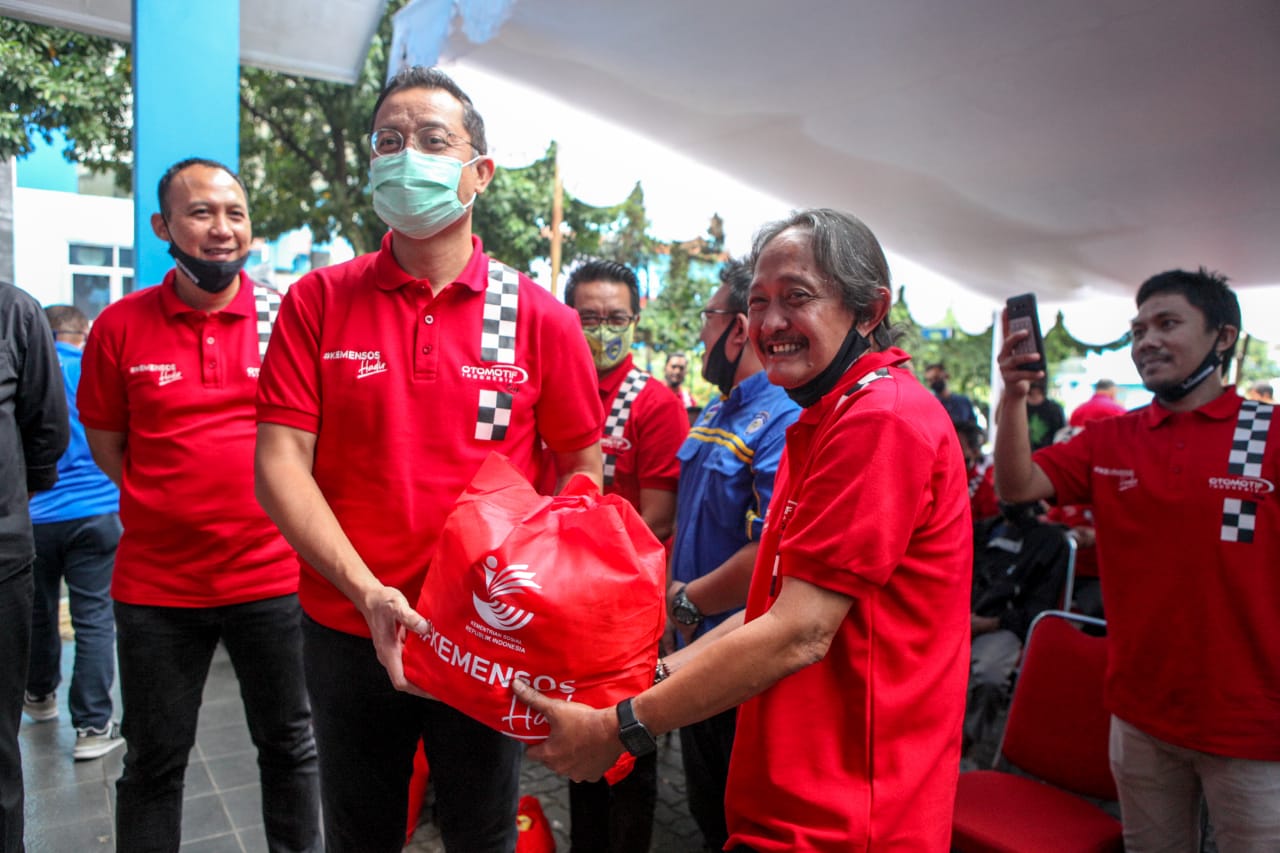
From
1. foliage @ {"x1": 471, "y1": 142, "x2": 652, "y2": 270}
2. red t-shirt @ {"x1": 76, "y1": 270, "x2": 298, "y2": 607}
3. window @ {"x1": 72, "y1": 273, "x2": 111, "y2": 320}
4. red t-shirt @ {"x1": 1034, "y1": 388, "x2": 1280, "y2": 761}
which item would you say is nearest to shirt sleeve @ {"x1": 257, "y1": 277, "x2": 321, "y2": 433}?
red t-shirt @ {"x1": 76, "y1": 270, "x2": 298, "y2": 607}

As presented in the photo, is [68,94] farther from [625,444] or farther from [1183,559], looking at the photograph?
[1183,559]

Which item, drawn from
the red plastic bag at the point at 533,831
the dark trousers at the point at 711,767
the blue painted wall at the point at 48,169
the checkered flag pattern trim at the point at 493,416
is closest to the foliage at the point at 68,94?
the blue painted wall at the point at 48,169

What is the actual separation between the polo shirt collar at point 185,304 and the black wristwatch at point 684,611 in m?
1.59

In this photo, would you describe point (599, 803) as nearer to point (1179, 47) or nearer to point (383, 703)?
point (383, 703)

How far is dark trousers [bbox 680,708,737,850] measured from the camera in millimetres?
2359

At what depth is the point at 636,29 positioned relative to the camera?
396 centimetres

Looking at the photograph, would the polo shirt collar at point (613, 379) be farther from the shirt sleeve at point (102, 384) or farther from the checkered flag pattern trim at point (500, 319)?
the shirt sleeve at point (102, 384)

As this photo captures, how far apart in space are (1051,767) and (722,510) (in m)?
1.53

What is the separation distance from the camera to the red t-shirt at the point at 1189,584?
84.2 inches

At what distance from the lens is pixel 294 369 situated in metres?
1.72

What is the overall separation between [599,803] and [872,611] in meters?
1.70

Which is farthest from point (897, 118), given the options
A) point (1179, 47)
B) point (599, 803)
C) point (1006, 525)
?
point (599, 803)

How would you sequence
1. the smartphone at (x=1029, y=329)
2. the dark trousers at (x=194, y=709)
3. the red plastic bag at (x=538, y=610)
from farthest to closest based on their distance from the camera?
the smartphone at (x=1029, y=329) → the dark trousers at (x=194, y=709) → the red plastic bag at (x=538, y=610)

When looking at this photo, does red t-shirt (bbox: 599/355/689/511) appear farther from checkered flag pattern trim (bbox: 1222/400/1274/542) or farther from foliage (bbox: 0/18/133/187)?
foliage (bbox: 0/18/133/187)
